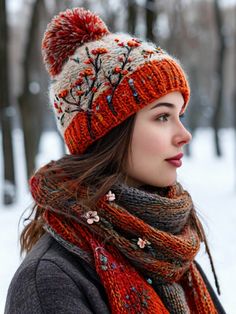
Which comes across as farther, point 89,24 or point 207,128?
point 207,128

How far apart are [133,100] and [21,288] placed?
76cm

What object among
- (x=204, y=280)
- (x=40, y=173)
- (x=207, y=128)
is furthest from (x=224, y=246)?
(x=207, y=128)

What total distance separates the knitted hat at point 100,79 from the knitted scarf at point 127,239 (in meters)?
0.23

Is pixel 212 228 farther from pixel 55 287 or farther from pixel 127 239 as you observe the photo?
pixel 55 287

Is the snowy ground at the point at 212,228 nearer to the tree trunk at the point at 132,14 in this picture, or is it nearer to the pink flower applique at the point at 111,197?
the pink flower applique at the point at 111,197

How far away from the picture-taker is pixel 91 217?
1.65 meters

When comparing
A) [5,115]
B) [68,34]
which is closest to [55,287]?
[68,34]

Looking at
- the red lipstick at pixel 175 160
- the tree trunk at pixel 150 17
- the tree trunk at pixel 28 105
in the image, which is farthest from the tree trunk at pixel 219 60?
the red lipstick at pixel 175 160

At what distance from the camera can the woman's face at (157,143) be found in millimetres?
1751

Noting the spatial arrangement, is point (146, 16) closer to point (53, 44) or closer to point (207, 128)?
point (53, 44)

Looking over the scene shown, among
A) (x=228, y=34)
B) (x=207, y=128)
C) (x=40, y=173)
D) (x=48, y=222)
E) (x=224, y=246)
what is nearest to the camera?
(x=48, y=222)

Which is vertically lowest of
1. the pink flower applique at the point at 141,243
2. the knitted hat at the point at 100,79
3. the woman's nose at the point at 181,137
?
the pink flower applique at the point at 141,243

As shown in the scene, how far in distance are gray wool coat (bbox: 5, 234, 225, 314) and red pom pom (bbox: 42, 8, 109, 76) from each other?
79 cm

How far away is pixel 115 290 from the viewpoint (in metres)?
1.55
